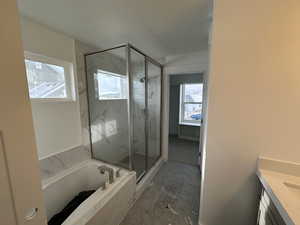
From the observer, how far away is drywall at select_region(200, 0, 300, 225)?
97cm

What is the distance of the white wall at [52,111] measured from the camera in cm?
148

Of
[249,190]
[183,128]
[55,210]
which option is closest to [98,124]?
[55,210]

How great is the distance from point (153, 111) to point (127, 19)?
1.72m

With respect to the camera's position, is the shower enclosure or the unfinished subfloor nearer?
the unfinished subfloor

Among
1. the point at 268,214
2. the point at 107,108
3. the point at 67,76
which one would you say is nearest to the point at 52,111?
the point at 67,76

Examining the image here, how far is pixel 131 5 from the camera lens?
48.0 inches

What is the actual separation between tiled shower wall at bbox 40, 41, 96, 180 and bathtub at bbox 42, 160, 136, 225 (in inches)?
3.5

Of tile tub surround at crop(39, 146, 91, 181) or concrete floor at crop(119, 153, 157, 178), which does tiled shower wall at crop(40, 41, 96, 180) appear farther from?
concrete floor at crop(119, 153, 157, 178)

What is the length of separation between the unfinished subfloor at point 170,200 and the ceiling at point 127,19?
232cm

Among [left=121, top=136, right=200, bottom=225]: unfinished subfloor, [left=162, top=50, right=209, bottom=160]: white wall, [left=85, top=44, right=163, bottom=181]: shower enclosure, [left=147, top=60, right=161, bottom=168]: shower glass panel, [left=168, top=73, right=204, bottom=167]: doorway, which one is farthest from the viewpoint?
[left=168, top=73, right=204, bottom=167]: doorway

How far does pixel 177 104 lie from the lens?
4.50m

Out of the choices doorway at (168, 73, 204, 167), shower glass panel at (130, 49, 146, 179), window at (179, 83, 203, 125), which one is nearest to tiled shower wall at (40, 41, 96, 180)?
shower glass panel at (130, 49, 146, 179)

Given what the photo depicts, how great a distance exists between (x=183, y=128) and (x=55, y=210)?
12.3 feet

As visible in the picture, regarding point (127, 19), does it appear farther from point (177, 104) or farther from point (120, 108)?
point (177, 104)
